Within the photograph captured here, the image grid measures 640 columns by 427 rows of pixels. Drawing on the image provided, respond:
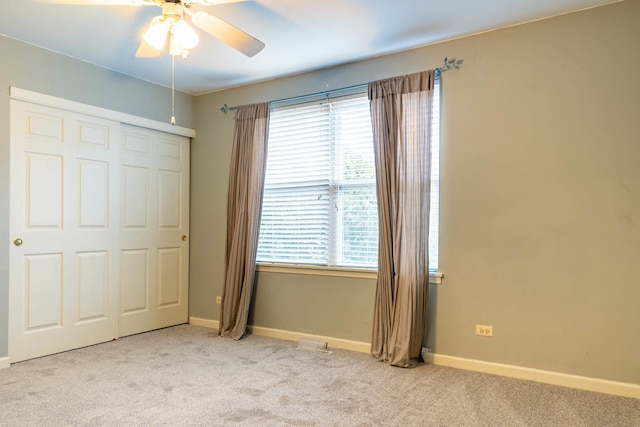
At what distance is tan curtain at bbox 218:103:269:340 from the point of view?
13.8 feet

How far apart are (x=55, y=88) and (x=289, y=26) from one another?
2092 millimetres

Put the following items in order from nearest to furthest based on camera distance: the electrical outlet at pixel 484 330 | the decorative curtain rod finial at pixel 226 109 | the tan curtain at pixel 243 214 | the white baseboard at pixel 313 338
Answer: the electrical outlet at pixel 484 330 → the white baseboard at pixel 313 338 → the tan curtain at pixel 243 214 → the decorative curtain rod finial at pixel 226 109

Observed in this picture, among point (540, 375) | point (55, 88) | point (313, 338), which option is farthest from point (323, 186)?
point (55, 88)

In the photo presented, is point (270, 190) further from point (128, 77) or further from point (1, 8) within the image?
point (1, 8)

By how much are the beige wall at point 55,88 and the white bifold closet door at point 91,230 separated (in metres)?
0.06

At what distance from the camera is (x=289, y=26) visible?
314 cm

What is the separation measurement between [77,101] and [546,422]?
13.9 feet

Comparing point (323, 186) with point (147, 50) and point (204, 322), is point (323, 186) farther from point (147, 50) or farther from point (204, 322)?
point (204, 322)

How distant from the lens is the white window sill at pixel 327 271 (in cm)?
340

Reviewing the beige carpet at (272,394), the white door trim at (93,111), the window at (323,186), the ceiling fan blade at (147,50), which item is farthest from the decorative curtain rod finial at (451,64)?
the white door trim at (93,111)

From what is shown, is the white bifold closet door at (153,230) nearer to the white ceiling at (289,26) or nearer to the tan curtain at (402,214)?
the white ceiling at (289,26)

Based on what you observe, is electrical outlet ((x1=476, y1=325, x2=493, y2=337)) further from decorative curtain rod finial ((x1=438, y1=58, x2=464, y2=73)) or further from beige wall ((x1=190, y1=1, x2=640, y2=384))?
decorative curtain rod finial ((x1=438, y1=58, x2=464, y2=73))

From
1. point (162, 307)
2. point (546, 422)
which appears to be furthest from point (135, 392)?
point (546, 422)

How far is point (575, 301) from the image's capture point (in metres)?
2.92
